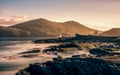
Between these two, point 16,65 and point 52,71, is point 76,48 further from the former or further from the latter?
point 52,71

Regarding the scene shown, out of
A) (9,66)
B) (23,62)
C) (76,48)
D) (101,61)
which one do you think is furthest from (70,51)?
(101,61)

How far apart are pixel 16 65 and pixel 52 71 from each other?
4873 centimetres

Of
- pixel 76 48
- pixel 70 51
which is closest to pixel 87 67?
pixel 70 51

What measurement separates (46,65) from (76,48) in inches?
4016

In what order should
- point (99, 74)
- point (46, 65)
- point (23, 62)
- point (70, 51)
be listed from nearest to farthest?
point (99, 74)
point (46, 65)
point (23, 62)
point (70, 51)

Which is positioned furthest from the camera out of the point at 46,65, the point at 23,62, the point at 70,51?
the point at 70,51

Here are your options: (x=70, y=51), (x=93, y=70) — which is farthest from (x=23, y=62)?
(x=93, y=70)

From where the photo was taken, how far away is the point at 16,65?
427 feet

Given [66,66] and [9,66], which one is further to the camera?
[9,66]

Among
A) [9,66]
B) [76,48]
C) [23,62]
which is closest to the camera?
[9,66]

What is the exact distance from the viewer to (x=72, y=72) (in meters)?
84.0

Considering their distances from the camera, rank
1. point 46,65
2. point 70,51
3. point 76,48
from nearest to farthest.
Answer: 1. point 46,65
2. point 70,51
3. point 76,48

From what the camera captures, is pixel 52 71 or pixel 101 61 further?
pixel 101 61

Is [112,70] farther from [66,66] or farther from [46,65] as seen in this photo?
[46,65]
